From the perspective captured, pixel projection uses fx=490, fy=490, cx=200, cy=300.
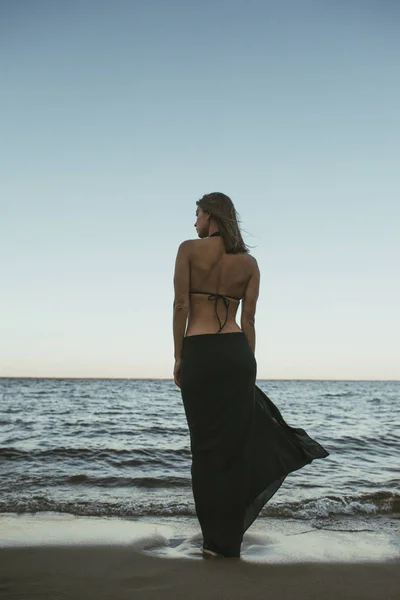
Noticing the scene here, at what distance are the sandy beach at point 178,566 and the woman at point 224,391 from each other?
1.15 ft

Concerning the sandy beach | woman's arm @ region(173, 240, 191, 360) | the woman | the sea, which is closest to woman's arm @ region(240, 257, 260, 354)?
the woman

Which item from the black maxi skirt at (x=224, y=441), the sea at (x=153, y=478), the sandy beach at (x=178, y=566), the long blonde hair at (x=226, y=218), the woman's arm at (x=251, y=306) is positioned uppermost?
the long blonde hair at (x=226, y=218)

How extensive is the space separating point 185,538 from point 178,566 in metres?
0.89

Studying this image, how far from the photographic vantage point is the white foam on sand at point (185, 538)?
331 cm

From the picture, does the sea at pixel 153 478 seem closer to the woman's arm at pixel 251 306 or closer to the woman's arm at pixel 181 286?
the woman's arm at pixel 251 306

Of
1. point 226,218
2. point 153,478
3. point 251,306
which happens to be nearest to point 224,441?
point 251,306

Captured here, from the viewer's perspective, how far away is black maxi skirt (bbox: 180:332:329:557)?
127 inches

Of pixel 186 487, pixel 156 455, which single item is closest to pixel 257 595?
pixel 186 487

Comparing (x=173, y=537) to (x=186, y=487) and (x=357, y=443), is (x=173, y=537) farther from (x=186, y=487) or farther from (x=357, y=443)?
(x=357, y=443)

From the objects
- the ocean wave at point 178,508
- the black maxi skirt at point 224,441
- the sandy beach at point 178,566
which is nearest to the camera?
the sandy beach at point 178,566

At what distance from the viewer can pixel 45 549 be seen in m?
3.25

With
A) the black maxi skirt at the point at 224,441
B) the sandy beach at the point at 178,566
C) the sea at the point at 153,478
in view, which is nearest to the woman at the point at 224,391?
the black maxi skirt at the point at 224,441

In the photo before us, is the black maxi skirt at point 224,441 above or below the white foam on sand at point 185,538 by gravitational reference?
above

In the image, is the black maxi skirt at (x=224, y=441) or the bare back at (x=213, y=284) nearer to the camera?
the black maxi skirt at (x=224, y=441)
